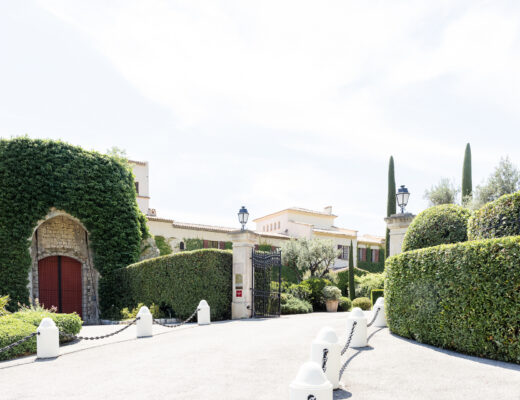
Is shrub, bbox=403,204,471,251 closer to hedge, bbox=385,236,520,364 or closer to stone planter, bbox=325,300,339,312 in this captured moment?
hedge, bbox=385,236,520,364

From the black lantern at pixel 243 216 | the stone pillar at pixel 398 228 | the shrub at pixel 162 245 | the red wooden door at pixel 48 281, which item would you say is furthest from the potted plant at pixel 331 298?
the red wooden door at pixel 48 281

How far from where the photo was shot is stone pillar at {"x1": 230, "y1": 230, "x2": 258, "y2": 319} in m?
14.8

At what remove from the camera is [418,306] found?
8.16m

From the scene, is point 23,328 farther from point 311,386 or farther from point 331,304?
point 331,304

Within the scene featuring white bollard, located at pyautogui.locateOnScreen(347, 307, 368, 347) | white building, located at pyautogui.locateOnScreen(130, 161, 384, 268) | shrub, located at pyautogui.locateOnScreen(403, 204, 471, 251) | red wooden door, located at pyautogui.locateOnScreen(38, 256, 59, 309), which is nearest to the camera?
white bollard, located at pyautogui.locateOnScreen(347, 307, 368, 347)

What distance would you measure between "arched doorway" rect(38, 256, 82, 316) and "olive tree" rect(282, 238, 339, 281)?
540 inches

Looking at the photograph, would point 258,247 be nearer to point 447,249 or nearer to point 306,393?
point 447,249

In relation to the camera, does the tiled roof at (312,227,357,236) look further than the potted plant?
Yes

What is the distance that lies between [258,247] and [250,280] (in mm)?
17692

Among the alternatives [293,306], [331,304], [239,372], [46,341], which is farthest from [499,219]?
[331,304]

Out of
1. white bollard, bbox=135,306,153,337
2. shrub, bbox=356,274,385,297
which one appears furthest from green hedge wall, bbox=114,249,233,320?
shrub, bbox=356,274,385,297

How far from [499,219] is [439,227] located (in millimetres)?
2309

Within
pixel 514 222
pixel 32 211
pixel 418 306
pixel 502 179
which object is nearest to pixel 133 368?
pixel 418 306

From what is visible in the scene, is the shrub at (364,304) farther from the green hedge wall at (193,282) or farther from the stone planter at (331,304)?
the green hedge wall at (193,282)
